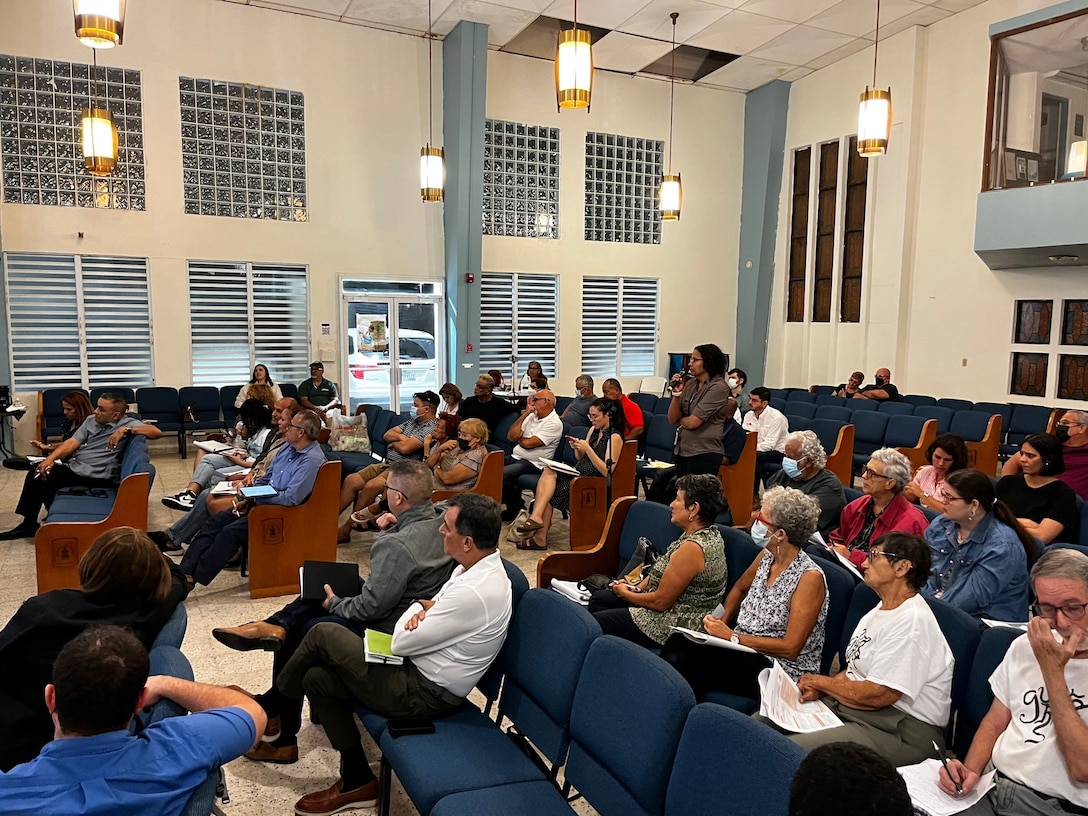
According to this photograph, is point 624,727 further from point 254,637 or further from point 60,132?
point 60,132

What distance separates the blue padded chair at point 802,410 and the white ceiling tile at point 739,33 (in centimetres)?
542

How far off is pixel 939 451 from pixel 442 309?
878 cm

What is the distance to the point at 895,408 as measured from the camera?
930 cm

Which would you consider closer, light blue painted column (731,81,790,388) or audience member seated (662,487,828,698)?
audience member seated (662,487,828,698)

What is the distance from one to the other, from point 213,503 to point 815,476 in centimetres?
378

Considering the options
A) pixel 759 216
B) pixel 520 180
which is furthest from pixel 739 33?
pixel 520 180

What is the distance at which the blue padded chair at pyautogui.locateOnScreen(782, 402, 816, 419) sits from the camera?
366 inches

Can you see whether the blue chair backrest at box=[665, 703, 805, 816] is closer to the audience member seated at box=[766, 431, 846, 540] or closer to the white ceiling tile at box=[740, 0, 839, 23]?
the audience member seated at box=[766, 431, 846, 540]

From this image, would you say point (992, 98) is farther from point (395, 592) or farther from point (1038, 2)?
point (395, 592)

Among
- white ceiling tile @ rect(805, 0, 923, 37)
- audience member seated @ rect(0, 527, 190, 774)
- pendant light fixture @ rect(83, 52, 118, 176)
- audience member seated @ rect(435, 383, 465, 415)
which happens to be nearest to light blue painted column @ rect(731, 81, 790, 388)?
white ceiling tile @ rect(805, 0, 923, 37)

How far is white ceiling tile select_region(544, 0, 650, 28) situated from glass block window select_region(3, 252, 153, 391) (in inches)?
256

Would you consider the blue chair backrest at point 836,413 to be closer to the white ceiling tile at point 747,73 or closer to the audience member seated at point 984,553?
the audience member seated at point 984,553

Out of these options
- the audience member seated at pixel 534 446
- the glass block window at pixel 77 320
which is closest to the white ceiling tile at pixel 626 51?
the audience member seated at pixel 534 446

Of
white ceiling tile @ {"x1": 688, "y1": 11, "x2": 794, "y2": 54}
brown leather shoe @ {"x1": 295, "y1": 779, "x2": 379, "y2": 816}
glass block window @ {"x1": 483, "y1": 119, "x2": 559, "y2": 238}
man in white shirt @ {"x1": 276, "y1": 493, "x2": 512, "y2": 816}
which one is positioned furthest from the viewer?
glass block window @ {"x1": 483, "y1": 119, "x2": 559, "y2": 238}
